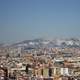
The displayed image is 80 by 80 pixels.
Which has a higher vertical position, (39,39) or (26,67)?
(39,39)

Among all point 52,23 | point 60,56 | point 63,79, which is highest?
point 52,23

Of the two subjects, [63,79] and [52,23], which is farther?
[52,23]

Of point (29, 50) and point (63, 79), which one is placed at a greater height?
point (29, 50)

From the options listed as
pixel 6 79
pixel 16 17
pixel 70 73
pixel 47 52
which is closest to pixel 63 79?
pixel 70 73

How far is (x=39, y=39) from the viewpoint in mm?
4324

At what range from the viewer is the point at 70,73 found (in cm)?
408

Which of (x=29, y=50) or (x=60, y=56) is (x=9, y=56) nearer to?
(x=29, y=50)

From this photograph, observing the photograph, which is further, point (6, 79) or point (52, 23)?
point (52, 23)

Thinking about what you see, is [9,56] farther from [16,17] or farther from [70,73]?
[70,73]

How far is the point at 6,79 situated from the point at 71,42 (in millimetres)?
971

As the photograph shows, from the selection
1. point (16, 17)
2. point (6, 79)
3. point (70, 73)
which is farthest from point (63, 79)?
point (16, 17)

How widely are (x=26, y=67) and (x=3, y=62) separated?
1.02 ft

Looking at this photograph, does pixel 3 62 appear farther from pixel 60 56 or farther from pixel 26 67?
pixel 60 56

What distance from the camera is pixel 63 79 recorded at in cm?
406
